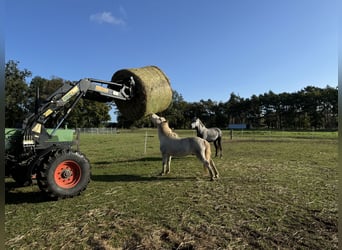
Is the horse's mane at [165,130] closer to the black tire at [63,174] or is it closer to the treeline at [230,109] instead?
the black tire at [63,174]

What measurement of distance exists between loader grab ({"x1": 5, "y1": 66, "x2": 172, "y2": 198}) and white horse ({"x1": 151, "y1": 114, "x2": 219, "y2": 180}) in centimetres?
86

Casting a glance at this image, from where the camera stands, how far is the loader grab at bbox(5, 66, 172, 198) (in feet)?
16.0

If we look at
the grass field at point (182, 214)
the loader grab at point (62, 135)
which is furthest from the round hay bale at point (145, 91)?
the grass field at point (182, 214)

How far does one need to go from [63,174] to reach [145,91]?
265 centimetres

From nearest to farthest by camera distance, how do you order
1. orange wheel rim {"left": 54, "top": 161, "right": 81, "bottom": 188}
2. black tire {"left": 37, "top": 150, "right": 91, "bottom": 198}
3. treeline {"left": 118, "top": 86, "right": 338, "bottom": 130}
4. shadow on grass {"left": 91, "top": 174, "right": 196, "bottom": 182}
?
black tire {"left": 37, "top": 150, "right": 91, "bottom": 198} → orange wheel rim {"left": 54, "top": 161, "right": 81, "bottom": 188} → shadow on grass {"left": 91, "top": 174, "right": 196, "bottom": 182} → treeline {"left": 118, "top": 86, "right": 338, "bottom": 130}

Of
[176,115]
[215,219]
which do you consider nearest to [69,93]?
[215,219]

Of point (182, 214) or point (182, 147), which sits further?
point (182, 147)

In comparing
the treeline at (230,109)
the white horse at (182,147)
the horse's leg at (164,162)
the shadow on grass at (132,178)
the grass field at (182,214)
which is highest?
the treeline at (230,109)

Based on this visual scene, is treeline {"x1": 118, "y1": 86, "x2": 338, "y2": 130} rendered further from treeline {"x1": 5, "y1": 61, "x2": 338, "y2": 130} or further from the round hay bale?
the round hay bale

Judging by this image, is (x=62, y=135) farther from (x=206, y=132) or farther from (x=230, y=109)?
(x=230, y=109)

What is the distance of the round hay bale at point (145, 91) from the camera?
624cm

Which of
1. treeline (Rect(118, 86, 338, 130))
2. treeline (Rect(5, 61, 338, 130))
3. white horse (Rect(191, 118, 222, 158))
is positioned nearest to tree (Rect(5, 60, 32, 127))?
treeline (Rect(5, 61, 338, 130))

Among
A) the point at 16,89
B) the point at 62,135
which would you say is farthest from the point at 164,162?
the point at 16,89

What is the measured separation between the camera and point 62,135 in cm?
593
